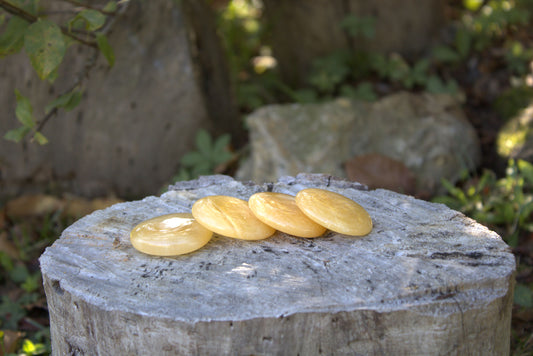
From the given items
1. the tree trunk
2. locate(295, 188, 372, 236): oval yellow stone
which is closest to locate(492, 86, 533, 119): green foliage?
the tree trunk

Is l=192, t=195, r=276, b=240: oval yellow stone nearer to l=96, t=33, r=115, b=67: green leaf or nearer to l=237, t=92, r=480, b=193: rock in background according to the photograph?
l=96, t=33, r=115, b=67: green leaf

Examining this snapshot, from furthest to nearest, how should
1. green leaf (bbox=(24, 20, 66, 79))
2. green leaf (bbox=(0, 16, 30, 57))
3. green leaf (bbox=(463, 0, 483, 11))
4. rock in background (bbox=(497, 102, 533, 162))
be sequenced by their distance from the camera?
1. green leaf (bbox=(463, 0, 483, 11))
2. rock in background (bbox=(497, 102, 533, 162))
3. green leaf (bbox=(0, 16, 30, 57))
4. green leaf (bbox=(24, 20, 66, 79))

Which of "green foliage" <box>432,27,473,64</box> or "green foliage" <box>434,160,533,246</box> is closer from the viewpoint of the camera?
"green foliage" <box>434,160,533,246</box>

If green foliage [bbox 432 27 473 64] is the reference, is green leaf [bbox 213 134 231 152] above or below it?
below

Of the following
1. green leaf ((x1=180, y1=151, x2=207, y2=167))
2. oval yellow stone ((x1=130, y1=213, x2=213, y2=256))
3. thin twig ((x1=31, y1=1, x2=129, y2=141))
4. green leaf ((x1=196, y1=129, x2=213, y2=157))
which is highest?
thin twig ((x1=31, y1=1, x2=129, y2=141))

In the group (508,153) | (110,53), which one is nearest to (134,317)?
(110,53)

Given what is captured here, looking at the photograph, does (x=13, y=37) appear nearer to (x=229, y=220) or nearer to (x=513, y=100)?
(x=229, y=220)

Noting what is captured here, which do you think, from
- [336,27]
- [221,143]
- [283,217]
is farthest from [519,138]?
[283,217]
